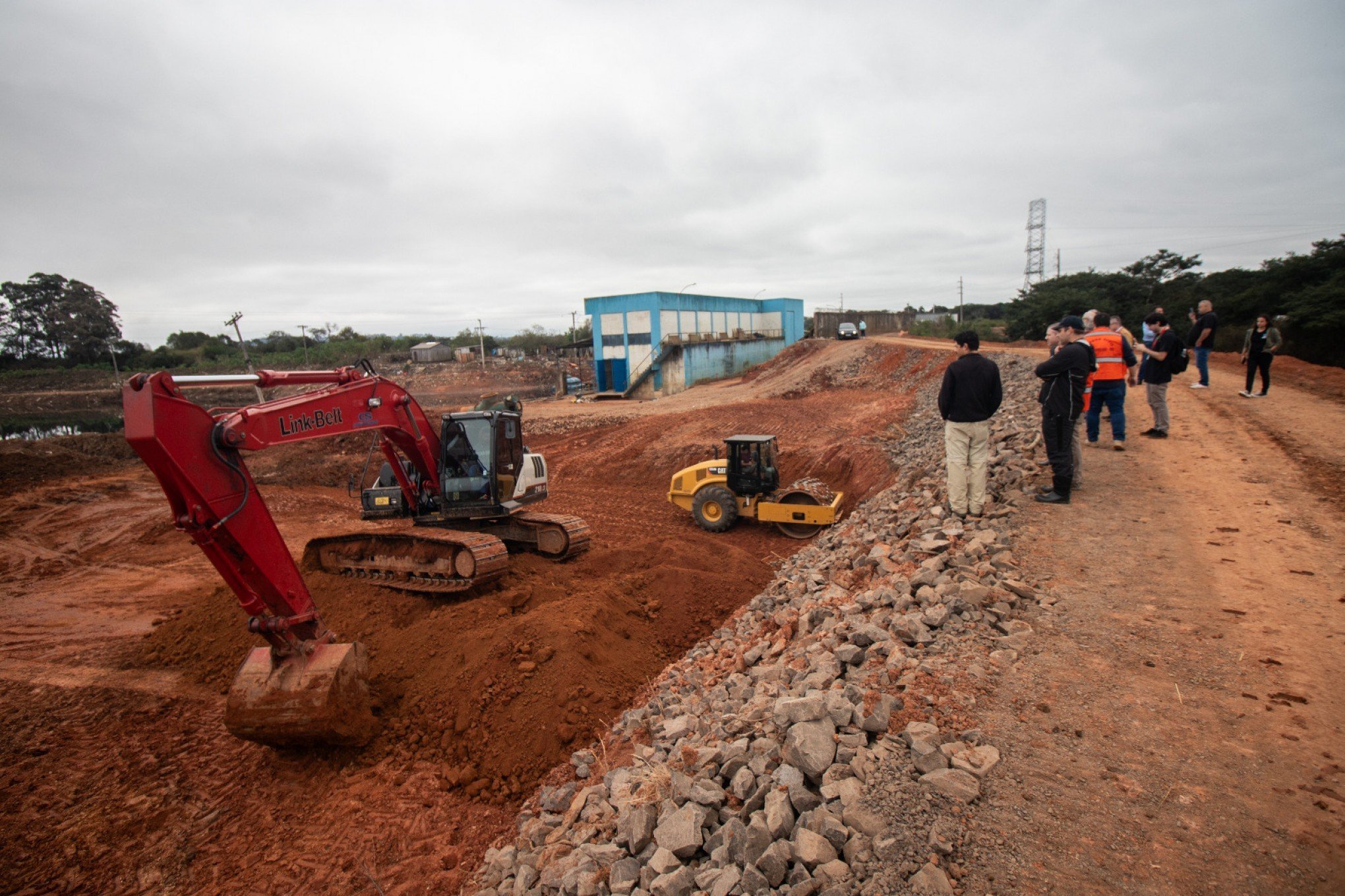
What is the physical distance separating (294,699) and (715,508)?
800cm

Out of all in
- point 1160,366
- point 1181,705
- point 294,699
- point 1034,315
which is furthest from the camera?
point 1034,315

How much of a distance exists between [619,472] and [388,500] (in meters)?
9.90

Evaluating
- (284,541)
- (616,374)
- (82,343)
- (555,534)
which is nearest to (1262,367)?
(555,534)

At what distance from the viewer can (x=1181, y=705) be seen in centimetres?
338

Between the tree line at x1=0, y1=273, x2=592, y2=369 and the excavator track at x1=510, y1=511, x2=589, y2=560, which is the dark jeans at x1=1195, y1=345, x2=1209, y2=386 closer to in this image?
the excavator track at x1=510, y1=511, x2=589, y2=560

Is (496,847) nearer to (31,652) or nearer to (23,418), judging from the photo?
(31,652)

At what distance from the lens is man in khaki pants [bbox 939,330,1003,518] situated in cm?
615

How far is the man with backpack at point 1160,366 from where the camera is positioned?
8.16 m

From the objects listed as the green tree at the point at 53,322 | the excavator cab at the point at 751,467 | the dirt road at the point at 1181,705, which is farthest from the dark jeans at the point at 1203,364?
the green tree at the point at 53,322

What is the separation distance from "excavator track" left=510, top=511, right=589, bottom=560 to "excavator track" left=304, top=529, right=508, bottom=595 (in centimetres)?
139

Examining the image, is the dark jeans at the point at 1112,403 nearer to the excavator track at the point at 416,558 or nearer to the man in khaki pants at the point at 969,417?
the man in khaki pants at the point at 969,417

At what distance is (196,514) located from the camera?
14.5 ft

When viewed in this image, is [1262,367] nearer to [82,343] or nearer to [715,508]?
[715,508]

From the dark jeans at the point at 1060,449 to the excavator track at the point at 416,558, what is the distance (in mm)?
6026
